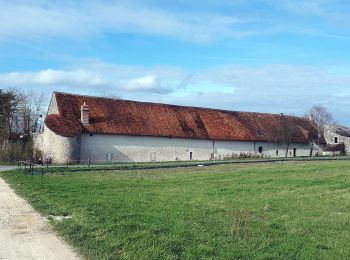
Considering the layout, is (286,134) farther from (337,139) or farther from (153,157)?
(153,157)

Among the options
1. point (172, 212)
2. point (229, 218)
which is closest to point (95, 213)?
point (172, 212)

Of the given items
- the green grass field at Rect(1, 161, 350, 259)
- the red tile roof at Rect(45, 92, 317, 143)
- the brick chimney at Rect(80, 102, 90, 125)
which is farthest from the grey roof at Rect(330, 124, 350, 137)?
the green grass field at Rect(1, 161, 350, 259)

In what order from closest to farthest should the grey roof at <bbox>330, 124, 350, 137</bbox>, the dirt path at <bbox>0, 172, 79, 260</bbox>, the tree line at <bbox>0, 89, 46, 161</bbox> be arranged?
1. the dirt path at <bbox>0, 172, 79, 260</bbox>
2. the tree line at <bbox>0, 89, 46, 161</bbox>
3. the grey roof at <bbox>330, 124, 350, 137</bbox>

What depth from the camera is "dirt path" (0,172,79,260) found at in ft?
26.8

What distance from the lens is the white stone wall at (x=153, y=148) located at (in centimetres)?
5241

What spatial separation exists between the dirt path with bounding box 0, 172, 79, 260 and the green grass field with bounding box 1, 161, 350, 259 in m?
0.30

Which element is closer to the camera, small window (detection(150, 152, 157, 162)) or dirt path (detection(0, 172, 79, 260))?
dirt path (detection(0, 172, 79, 260))

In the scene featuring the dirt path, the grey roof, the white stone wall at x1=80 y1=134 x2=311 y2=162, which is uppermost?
the grey roof

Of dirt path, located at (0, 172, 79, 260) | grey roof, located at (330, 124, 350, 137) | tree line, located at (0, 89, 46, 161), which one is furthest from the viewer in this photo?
grey roof, located at (330, 124, 350, 137)

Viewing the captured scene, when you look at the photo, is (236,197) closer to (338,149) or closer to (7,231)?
(7,231)

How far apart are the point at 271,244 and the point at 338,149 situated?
236 feet

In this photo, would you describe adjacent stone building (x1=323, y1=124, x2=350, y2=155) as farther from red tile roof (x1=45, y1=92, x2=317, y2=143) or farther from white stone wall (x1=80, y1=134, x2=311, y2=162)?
white stone wall (x1=80, y1=134, x2=311, y2=162)

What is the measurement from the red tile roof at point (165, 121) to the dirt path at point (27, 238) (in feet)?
123

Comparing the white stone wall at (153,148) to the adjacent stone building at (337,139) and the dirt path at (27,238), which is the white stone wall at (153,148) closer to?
the adjacent stone building at (337,139)
